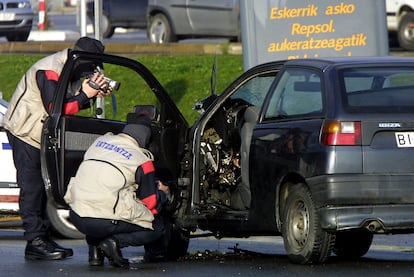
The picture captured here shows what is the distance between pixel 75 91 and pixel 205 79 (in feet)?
32.1

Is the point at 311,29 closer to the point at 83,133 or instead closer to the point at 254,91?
the point at 254,91

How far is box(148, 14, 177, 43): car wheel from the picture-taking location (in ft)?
81.6

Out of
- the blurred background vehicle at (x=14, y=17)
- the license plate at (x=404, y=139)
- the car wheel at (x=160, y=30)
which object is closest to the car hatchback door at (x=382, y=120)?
the license plate at (x=404, y=139)

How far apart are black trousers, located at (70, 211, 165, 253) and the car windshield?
5.56ft

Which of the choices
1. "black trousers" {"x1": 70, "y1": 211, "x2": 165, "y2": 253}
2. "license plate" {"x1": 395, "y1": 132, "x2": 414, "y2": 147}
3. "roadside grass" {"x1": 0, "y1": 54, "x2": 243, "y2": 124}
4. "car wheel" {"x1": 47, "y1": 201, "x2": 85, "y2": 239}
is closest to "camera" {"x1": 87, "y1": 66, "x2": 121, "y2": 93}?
"black trousers" {"x1": 70, "y1": 211, "x2": 165, "y2": 253}

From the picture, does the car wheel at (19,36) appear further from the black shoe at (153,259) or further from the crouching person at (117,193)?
the crouching person at (117,193)

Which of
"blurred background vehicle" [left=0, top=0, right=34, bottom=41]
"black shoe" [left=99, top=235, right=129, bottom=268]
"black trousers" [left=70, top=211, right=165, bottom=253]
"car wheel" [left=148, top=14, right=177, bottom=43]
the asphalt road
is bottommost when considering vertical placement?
the asphalt road

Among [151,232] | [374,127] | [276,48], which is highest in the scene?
[276,48]

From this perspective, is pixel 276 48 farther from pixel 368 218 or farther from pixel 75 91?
pixel 368 218

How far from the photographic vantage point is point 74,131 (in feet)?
32.7

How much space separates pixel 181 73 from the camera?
20312 millimetres

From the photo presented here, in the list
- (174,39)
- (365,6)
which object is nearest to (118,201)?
(365,6)

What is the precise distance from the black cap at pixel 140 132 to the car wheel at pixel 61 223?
99.7 inches

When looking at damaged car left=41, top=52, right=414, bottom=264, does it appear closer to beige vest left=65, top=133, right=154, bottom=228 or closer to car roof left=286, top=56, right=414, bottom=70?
car roof left=286, top=56, right=414, bottom=70
